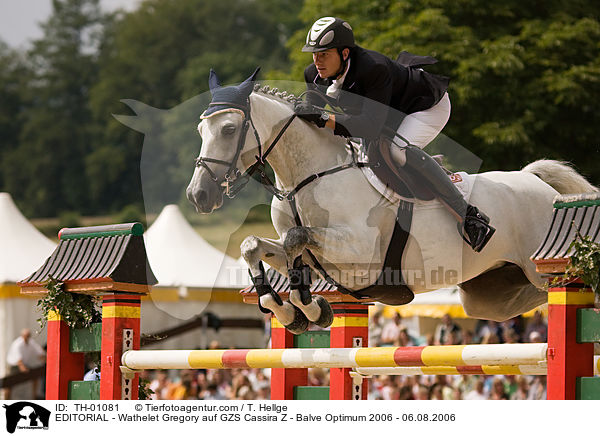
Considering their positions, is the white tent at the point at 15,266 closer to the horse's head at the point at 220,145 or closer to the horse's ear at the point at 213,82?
the horse's ear at the point at 213,82

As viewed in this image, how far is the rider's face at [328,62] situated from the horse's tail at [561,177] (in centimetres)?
151

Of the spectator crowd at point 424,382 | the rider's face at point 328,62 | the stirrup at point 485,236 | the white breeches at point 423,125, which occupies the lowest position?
the spectator crowd at point 424,382

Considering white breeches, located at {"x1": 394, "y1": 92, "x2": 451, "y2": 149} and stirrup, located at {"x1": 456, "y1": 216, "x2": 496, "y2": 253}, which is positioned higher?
white breeches, located at {"x1": 394, "y1": 92, "x2": 451, "y2": 149}

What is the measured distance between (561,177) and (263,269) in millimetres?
1939

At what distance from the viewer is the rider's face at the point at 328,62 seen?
186 inches

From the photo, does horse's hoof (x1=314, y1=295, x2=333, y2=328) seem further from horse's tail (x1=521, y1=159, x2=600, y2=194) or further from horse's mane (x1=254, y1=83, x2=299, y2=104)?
horse's tail (x1=521, y1=159, x2=600, y2=194)

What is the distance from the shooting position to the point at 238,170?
15.4ft

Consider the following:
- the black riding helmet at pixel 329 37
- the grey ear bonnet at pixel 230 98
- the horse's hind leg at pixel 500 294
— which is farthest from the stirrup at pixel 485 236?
the grey ear bonnet at pixel 230 98

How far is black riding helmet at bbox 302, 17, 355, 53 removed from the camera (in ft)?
15.3

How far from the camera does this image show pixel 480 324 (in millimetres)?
12547

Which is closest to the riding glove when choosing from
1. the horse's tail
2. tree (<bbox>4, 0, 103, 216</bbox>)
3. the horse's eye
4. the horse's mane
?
the horse's mane

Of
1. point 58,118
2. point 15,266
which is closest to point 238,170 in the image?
point 15,266

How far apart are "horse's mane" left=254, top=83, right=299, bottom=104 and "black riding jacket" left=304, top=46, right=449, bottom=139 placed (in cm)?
13
